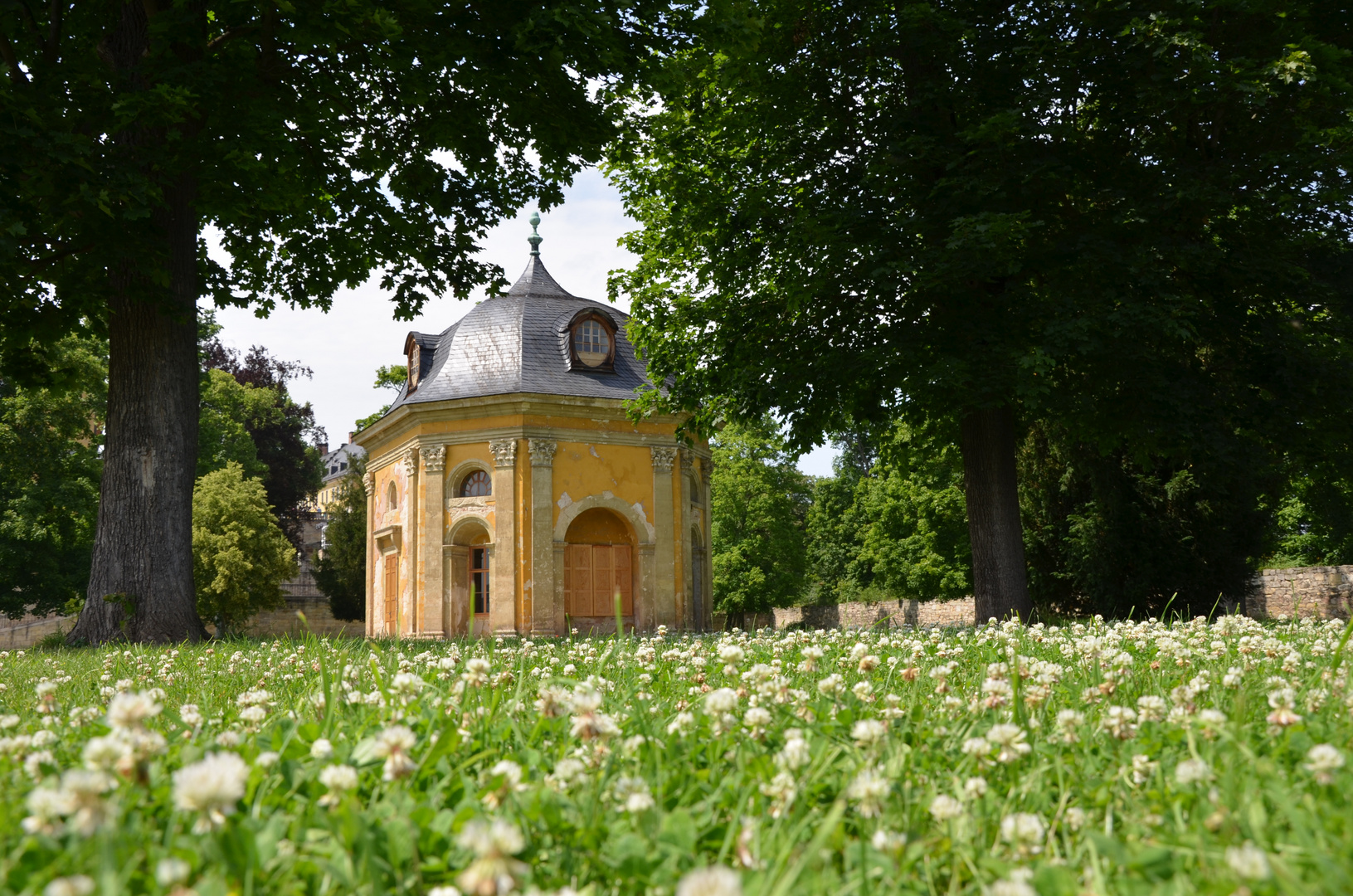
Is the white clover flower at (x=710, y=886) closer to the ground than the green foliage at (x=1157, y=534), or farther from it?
closer to the ground

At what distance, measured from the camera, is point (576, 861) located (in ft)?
5.89

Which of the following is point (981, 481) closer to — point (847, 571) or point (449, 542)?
point (449, 542)

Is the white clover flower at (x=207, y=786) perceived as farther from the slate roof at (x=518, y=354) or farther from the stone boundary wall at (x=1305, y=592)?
the slate roof at (x=518, y=354)

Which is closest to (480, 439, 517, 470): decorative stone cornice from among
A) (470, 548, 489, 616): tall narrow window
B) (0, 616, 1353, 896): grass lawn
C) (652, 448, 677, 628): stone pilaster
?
(470, 548, 489, 616): tall narrow window

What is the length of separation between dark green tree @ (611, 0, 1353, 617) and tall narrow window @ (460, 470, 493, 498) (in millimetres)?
11198

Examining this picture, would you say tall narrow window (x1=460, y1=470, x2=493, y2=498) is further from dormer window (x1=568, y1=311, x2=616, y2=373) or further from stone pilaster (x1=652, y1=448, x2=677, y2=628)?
stone pilaster (x1=652, y1=448, x2=677, y2=628)

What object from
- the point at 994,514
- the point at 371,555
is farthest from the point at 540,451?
the point at 994,514

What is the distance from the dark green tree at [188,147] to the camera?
9.80 m

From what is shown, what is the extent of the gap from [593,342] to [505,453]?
4534 mm

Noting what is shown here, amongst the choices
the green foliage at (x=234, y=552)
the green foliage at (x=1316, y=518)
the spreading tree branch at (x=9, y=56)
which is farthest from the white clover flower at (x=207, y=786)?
the green foliage at (x=234, y=552)

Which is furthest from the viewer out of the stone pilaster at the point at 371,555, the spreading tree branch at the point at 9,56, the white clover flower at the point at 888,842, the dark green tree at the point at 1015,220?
the stone pilaster at the point at 371,555

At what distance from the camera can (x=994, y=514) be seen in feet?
48.4

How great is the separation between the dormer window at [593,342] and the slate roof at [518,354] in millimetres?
203

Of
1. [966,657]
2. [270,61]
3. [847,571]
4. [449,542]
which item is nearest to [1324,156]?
[966,657]
